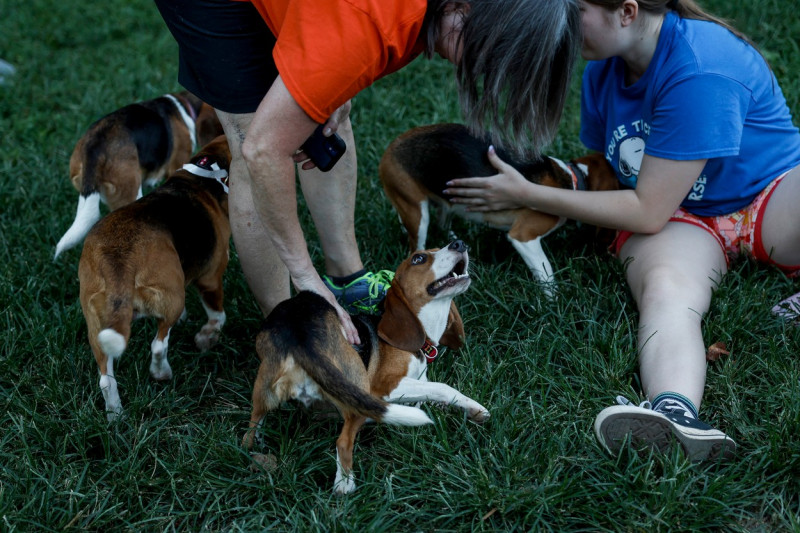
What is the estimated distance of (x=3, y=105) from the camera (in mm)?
6559

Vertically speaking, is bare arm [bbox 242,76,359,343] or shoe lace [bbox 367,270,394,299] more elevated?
bare arm [bbox 242,76,359,343]

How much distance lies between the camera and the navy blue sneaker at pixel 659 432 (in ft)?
8.80

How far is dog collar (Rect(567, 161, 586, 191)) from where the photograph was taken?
4.23 metres

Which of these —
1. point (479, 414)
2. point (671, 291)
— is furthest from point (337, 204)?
point (671, 291)

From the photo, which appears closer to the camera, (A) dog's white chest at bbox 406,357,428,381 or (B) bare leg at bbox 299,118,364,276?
(A) dog's white chest at bbox 406,357,428,381

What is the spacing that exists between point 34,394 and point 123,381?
36cm

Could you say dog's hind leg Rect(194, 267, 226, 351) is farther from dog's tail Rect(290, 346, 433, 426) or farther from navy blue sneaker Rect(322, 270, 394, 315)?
dog's tail Rect(290, 346, 433, 426)

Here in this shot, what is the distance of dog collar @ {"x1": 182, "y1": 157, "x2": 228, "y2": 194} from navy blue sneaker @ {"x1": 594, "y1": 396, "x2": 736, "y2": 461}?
2197 mm

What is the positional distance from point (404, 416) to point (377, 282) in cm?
122

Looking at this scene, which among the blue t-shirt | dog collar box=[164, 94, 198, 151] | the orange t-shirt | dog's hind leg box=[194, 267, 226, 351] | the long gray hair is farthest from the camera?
dog collar box=[164, 94, 198, 151]

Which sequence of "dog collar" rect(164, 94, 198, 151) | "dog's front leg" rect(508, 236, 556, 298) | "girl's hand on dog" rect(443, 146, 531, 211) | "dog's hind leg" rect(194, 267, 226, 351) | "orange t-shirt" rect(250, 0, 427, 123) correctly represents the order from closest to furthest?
"orange t-shirt" rect(250, 0, 427, 123) → "dog's hind leg" rect(194, 267, 226, 351) → "girl's hand on dog" rect(443, 146, 531, 211) → "dog's front leg" rect(508, 236, 556, 298) → "dog collar" rect(164, 94, 198, 151)

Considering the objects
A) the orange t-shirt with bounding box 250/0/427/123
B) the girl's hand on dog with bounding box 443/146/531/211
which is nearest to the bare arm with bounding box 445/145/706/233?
the girl's hand on dog with bounding box 443/146/531/211

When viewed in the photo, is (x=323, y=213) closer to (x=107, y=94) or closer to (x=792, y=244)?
(x=792, y=244)

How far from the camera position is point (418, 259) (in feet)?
11.2
